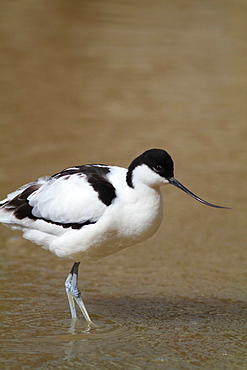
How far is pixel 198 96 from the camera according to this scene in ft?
38.1

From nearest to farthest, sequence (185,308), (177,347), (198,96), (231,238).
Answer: (177,347) → (185,308) → (231,238) → (198,96)

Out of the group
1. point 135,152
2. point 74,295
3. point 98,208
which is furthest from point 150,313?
point 135,152

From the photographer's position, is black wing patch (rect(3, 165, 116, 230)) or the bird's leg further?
the bird's leg

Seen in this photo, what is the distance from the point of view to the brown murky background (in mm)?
4668

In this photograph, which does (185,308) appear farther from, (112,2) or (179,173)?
(112,2)

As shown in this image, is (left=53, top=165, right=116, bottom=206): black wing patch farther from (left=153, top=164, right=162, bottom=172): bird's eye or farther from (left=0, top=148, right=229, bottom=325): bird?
(left=153, top=164, right=162, bottom=172): bird's eye

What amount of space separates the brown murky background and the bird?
0.58 m

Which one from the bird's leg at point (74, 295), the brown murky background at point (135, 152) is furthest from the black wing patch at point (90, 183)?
the brown murky background at point (135, 152)

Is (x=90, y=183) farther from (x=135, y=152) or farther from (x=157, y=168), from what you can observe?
(x=135, y=152)

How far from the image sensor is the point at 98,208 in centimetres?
466

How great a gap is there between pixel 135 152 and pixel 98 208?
15.3 ft

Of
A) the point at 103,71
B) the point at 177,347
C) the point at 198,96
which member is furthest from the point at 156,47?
the point at 177,347

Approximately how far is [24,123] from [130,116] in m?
1.60

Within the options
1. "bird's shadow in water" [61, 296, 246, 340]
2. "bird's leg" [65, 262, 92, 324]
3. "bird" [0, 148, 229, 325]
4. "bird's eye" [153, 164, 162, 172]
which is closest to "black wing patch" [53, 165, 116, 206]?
"bird" [0, 148, 229, 325]
